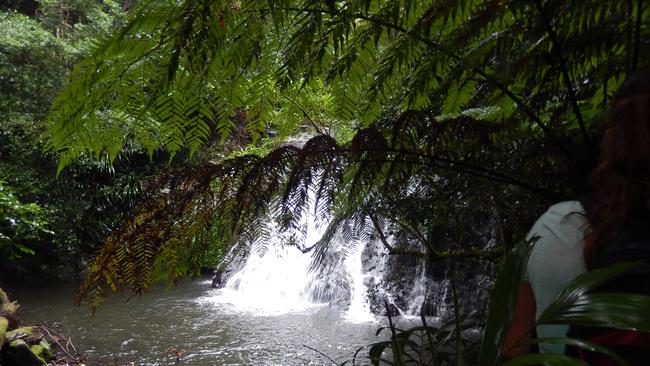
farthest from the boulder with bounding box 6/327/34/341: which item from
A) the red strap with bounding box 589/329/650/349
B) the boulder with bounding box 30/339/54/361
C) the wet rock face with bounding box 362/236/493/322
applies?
the red strap with bounding box 589/329/650/349

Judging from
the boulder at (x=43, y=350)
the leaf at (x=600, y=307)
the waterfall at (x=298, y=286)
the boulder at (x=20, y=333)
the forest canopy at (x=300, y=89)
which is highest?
the forest canopy at (x=300, y=89)

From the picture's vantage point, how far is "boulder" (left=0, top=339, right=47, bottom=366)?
4.22 m

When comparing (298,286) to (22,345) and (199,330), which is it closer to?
(199,330)

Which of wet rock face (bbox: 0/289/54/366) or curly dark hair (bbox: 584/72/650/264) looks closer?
curly dark hair (bbox: 584/72/650/264)

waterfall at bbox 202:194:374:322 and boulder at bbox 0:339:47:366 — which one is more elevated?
waterfall at bbox 202:194:374:322

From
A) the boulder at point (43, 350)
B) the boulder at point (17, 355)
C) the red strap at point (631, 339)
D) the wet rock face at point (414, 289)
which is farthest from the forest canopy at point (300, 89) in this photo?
the wet rock face at point (414, 289)

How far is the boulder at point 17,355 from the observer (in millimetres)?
4223

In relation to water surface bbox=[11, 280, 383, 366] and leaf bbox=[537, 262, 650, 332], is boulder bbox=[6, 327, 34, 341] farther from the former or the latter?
leaf bbox=[537, 262, 650, 332]

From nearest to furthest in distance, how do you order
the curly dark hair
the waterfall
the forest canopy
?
the curly dark hair, the forest canopy, the waterfall

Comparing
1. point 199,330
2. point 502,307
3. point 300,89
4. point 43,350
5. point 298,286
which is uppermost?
point 300,89

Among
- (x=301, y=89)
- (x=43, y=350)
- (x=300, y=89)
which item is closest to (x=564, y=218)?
(x=300, y=89)

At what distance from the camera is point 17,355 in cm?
423

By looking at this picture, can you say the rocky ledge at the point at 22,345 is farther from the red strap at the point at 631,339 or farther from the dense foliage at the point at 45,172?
the red strap at the point at 631,339

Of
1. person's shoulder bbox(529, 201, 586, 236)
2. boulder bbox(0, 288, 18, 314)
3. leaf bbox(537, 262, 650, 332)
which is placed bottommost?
boulder bbox(0, 288, 18, 314)
